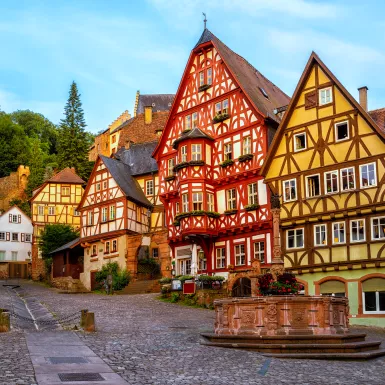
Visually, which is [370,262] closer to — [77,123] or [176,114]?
[176,114]

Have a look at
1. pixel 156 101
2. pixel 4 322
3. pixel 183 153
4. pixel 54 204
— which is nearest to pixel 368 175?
pixel 183 153

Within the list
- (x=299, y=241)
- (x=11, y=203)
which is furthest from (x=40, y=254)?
(x=299, y=241)

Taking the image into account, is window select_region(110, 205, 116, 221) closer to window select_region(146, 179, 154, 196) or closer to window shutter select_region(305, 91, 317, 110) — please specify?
window select_region(146, 179, 154, 196)

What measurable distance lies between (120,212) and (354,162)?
2159 centimetres

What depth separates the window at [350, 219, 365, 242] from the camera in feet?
103

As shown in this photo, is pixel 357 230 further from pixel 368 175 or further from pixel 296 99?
pixel 296 99

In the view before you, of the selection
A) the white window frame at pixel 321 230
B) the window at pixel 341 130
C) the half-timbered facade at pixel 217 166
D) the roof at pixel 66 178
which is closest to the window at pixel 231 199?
the half-timbered facade at pixel 217 166

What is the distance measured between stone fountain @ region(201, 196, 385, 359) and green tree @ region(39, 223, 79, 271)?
39.5 m

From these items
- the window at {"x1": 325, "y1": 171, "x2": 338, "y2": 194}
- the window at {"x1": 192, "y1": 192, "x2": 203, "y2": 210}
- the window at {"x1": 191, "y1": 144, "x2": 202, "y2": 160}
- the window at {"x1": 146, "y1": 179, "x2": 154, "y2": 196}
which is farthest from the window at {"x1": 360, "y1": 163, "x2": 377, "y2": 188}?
the window at {"x1": 146, "y1": 179, "x2": 154, "y2": 196}

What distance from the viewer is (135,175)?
2090 inches

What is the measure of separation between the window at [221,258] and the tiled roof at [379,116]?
1156cm

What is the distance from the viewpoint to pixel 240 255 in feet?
125

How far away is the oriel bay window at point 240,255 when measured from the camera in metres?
37.9

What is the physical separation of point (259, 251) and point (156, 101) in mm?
62898
